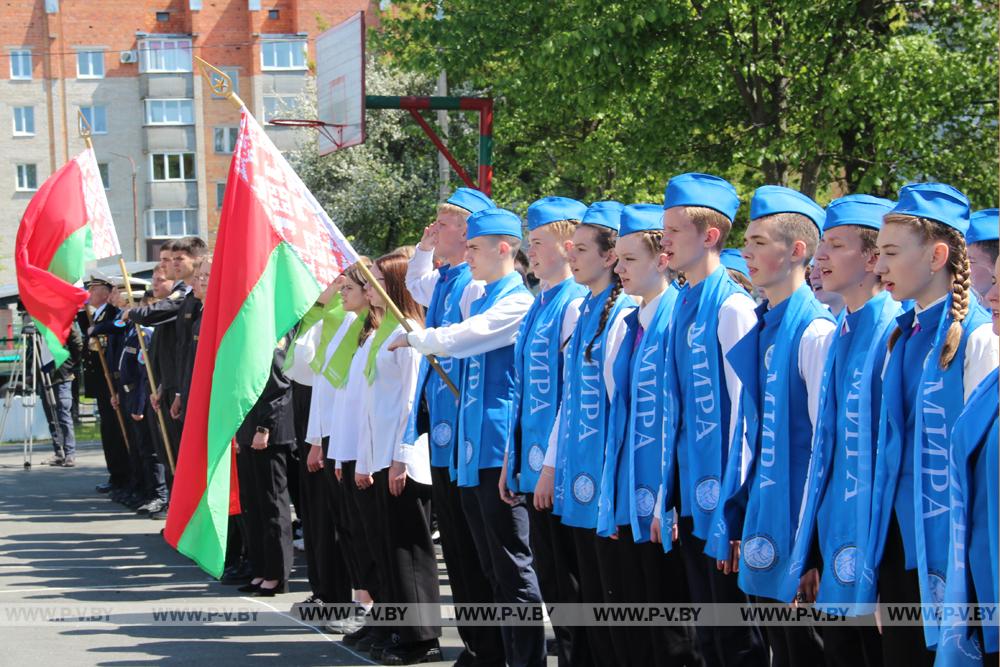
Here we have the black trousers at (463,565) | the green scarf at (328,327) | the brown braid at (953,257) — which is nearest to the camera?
the brown braid at (953,257)

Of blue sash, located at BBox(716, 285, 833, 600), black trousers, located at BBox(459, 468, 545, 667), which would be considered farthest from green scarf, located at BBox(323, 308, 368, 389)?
blue sash, located at BBox(716, 285, 833, 600)

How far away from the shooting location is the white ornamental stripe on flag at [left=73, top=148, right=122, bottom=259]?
12.5 metres

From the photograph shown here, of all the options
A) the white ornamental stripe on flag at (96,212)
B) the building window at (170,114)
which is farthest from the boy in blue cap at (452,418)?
the building window at (170,114)

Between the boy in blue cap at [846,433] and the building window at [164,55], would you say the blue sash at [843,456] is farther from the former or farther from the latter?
the building window at [164,55]

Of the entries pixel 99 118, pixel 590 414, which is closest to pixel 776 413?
pixel 590 414

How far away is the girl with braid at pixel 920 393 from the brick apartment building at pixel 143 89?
2347 inches

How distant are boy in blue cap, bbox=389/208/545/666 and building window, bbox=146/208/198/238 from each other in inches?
2246

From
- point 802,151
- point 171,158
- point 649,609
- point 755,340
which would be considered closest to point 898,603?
point 755,340

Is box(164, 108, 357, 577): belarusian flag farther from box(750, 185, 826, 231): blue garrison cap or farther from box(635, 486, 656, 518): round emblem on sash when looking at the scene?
box(750, 185, 826, 231): blue garrison cap

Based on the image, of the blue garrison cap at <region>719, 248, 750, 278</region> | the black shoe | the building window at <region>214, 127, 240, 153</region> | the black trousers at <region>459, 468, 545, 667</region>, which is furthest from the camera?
the building window at <region>214, 127, 240, 153</region>

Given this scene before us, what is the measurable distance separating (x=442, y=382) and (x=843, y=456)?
2.96 metres

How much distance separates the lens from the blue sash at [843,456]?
419 centimetres

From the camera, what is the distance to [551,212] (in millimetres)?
6352

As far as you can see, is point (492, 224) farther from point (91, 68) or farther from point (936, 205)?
point (91, 68)
